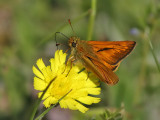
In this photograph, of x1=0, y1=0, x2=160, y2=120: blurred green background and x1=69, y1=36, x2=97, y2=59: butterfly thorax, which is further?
x1=0, y1=0, x2=160, y2=120: blurred green background

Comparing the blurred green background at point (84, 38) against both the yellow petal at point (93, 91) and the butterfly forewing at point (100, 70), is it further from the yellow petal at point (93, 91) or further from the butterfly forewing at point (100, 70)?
the butterfly forewing at point (100, 70)

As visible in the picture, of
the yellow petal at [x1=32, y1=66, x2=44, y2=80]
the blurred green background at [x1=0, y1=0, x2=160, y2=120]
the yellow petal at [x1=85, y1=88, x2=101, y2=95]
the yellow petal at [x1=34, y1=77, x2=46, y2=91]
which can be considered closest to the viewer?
the yellow petal at [x1=34, y1=77, x2=46, y2=91]

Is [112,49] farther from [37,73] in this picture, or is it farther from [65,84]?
[37,73]

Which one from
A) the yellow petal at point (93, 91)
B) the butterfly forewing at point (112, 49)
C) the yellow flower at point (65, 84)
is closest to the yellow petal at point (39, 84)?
the yellow flower at point (65, 84)

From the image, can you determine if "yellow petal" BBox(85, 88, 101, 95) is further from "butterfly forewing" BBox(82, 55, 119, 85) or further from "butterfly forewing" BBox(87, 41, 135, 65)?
"butterfly forewing" BBox(87, 41, 135, 65)

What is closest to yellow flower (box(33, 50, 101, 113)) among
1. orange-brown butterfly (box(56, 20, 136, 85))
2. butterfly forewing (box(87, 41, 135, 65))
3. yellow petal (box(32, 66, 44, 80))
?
yellow petal (box(32, 66, 44, 80))
